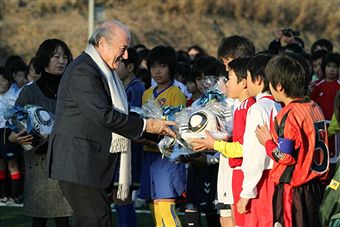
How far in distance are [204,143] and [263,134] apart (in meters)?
0.85

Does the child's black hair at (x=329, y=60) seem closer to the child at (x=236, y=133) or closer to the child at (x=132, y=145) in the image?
the child at (x=132, y=145)

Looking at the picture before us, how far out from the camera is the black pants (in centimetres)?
741

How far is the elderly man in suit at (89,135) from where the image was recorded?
7348 millimetres

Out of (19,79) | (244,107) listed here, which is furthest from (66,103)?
(19,79)

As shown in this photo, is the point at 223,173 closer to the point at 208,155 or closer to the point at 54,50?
the point at 208,155

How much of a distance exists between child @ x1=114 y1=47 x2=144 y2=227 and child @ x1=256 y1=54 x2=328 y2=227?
8.45 feet

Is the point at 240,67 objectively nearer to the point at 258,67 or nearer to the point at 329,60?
the point at 258,67

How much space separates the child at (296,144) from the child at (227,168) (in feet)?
3.73

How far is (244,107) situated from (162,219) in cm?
195

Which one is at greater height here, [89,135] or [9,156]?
[9,156]

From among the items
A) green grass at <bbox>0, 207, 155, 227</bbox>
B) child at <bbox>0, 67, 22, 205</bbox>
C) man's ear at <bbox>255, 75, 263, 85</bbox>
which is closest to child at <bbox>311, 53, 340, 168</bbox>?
green grass at <bbox>0, 207, 155, 227</bbox>

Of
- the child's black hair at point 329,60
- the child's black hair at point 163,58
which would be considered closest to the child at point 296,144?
the child's black hair at point 163,58

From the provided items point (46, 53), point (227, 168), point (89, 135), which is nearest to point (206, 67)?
point (46, 53)

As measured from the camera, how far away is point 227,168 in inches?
334
